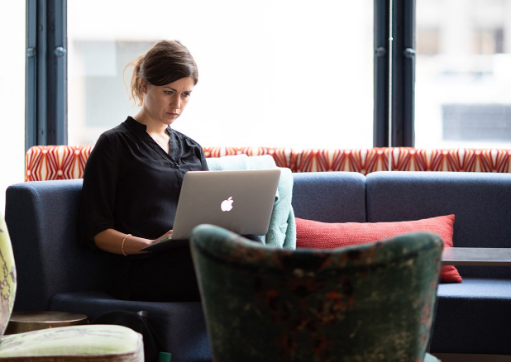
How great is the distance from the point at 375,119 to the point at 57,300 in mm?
2123

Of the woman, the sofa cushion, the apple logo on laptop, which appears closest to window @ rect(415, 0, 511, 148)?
the sofa cushion

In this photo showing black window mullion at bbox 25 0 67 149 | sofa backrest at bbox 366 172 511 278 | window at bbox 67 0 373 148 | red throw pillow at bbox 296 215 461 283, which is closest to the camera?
red throw pillow at bbox 296 215 461 283

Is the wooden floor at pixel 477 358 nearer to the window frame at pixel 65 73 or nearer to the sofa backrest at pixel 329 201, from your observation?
the sofa backrest at pixel 329 201

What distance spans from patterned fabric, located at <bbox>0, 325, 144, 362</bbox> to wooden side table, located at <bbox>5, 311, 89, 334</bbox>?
28 centimetres

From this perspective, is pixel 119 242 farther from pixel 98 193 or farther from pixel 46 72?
pixel 46 72

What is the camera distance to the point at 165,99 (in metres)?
2.46

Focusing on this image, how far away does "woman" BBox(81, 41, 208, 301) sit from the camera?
7.18 ft

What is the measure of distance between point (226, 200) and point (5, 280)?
67 centimetres

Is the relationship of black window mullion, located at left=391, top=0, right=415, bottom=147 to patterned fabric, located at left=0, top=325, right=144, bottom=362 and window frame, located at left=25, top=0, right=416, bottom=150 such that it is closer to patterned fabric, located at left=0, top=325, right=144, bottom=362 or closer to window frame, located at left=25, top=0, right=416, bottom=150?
window frame, located at left=25, top=0, right=416, bottom=150

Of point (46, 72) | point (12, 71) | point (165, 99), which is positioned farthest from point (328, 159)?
point (12, 71)

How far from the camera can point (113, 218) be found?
229cm

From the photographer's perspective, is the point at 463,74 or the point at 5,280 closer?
the point at 5,280

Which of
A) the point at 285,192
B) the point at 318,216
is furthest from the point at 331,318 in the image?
the point at 318,216

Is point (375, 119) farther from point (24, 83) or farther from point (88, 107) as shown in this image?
point (24, 83)
